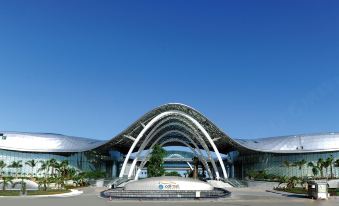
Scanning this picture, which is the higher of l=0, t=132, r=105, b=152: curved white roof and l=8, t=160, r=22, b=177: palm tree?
l=0, t=132, r=105, b=152: curved white roof

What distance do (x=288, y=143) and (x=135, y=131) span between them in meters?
35.7

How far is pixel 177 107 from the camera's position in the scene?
8362cm

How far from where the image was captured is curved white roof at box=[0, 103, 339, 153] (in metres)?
86.3

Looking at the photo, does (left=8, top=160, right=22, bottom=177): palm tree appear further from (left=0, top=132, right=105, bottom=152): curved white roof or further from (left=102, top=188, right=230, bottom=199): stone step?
(left=102, top=188, right=230, bottom=199): stone step

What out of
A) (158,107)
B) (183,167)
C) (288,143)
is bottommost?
(183,167)

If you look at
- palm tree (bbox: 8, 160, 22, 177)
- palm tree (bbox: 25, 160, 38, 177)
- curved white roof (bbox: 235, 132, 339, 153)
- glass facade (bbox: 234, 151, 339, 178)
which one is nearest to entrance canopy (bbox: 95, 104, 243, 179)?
curved white roof (bbox: 235, 132, 339, 153)

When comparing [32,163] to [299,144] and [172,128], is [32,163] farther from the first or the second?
[299,144]

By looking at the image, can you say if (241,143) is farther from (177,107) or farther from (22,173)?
(22,173)

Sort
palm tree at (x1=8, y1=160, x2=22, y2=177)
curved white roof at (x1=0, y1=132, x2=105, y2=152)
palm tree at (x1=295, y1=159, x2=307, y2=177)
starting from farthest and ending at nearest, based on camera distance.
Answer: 1. curved white roof at (x1=0, y1=132, x2=105, y2=152)
2. palm tree at (x1=8, y1=160, x2=22, y2=177)
3. palm tree at (x1=295, y1=159, x2=307, y2=177)

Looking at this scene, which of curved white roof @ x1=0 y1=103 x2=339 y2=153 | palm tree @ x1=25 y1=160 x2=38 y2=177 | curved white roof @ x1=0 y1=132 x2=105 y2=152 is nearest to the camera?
curved white roof @ x1=0 y1=103 x2=339 y2=153

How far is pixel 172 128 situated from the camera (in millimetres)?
102438

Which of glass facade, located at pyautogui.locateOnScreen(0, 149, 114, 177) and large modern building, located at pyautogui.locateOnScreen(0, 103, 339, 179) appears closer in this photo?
large modern building, located at pyautogui.locateOnScreen(0, 103, 339, 179)

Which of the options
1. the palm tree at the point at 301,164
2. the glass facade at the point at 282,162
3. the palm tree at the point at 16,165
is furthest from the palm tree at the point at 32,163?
the palm tree at the point at 301,164

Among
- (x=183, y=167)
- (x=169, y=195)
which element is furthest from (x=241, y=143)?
(x=183, y=167)
